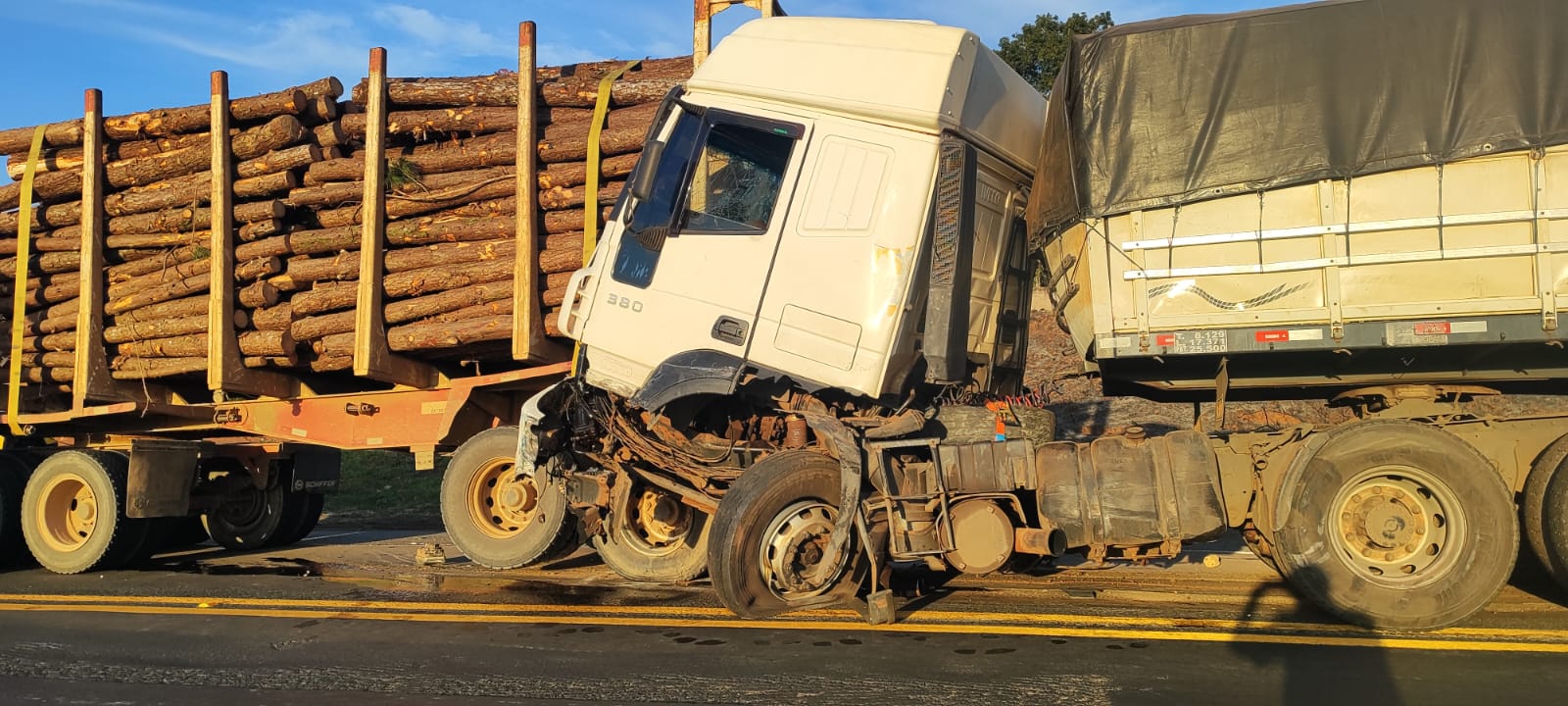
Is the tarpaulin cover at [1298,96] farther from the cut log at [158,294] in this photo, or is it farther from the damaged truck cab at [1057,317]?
the cut log at [158,294]

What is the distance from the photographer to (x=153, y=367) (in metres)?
9.63

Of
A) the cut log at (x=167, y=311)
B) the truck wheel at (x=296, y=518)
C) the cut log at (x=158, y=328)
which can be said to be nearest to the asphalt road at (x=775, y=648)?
the cut log at (x=158, y=328)

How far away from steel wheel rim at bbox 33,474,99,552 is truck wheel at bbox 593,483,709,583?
17.4ft

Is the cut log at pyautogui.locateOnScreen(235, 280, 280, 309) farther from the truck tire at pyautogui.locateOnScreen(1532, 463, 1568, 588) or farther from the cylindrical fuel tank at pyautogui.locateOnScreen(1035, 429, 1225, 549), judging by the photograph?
the truck tire at pyautogui.locateOnScreen(1532, 463, 1568, 588)

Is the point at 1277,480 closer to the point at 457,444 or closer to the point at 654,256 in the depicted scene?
the point at 654,256

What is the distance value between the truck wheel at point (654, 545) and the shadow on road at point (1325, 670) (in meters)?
3.58

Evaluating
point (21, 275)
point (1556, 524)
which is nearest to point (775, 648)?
point (1556, 524)

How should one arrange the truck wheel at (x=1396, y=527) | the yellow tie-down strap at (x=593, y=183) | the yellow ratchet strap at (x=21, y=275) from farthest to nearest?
the yellow ratchet strap at (x=21, y=275), the yellow tie-down strap at (x=593, y=183), the truck wheel at (x=1396, y=527)

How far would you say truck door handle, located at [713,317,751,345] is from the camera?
6117mm

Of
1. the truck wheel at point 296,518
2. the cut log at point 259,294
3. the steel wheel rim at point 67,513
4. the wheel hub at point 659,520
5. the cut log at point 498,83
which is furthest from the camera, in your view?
the truck wheel at point 296,518

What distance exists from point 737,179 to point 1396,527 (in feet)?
13.0

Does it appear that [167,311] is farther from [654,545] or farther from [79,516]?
[654,545]

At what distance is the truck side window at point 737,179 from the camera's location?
244 inches

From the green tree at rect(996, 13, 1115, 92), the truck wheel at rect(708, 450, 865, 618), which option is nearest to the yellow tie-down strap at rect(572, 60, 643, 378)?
the truck wheel at rect(708, 450, 865, 618)
